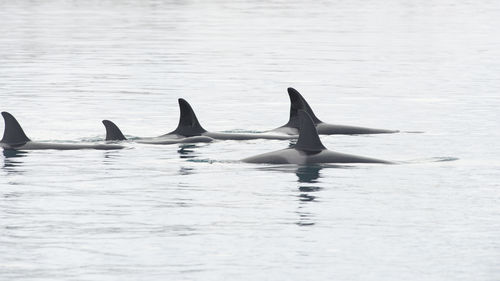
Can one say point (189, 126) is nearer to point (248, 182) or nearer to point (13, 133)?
point (13, 133)

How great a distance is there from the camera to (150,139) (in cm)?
2981

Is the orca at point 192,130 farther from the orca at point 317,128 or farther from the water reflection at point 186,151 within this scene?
the orca at point 317,128

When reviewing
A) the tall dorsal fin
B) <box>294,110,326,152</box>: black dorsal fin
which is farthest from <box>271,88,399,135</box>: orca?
<box>294,110,326,152</box>: black dorsal fin

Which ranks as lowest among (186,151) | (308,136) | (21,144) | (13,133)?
(186,151)

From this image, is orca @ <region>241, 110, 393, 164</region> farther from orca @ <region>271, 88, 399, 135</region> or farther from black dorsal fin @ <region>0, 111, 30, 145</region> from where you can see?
orca @ <region>271, 88, 399, 135</region>

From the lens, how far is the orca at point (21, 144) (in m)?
27.7

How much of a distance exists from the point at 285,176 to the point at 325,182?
1.02 meters

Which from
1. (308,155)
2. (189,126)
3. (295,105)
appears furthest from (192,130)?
(308,155)

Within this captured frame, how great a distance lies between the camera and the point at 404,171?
24719 millimetres

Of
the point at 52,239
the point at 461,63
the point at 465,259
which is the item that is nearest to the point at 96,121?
the point at 52,239

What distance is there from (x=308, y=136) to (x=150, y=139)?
6.06 m

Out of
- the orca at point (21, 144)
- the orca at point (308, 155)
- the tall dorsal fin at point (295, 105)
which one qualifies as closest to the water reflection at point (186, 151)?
the orca at point (21, 144)

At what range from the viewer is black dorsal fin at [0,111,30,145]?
27.5m

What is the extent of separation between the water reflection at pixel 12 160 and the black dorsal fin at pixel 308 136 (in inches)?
206
